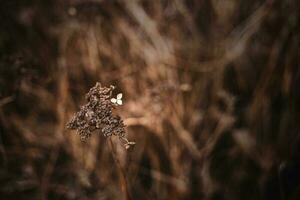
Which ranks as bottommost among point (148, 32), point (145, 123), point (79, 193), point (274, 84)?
point (79, 193)

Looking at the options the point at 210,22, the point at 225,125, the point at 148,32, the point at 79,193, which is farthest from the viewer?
the point at 210,22

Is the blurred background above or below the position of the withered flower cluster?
above

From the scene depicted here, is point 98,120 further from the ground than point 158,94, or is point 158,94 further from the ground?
point 158,94

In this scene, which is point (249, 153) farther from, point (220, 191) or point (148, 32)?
point (148, 32)

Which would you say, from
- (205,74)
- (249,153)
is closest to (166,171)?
(249,153)

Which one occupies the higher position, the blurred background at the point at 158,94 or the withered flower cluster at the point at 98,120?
the blurred background at the point at 158,94
